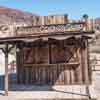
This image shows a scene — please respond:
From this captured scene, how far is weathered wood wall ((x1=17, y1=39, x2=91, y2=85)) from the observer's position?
14.1m

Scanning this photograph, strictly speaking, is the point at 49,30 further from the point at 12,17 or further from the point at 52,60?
the point at 12,17

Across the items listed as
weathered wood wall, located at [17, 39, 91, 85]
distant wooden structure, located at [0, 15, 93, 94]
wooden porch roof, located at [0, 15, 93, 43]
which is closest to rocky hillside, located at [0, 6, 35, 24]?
wooden porch roof, located at [0, 15, 93, 43]

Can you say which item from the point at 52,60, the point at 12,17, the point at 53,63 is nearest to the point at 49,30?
the point at 52,60

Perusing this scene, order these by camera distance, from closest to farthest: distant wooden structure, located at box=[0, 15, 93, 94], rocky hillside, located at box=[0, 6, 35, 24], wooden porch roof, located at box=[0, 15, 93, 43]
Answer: wooden porch roof, located at box=[0, 15, 93, 43], distant wooden structure, located at box=[0, 15, 93, 94], rocky hillside, located at box=[0, 6, 35, 24]

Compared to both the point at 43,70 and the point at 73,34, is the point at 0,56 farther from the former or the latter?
the point at 73,34

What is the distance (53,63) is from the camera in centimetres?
1456

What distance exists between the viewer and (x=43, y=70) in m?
14.7

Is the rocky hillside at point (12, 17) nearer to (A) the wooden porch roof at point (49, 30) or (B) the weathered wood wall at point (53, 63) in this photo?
(A) the wooden porch roof at point (49, 30)

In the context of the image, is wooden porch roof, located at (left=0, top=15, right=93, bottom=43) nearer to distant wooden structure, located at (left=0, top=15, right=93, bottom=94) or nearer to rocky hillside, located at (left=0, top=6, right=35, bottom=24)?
distant wooden structure, located at (left=0, top=15, right=93, bottom=94)

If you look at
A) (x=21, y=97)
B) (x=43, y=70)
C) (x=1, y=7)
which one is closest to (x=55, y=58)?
(x=43, y=70)

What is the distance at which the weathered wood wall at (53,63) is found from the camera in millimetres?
14109

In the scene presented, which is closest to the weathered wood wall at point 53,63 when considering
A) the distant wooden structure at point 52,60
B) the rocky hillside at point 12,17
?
the distant wooden structure at point 52,60

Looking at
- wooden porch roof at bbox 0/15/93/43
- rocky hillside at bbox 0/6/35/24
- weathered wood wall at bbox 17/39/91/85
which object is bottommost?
weathered wood wall at bbox 17/39/91/85

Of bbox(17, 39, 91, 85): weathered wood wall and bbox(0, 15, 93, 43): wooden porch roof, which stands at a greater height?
bbox(0, 15, 93, 43): wooden porch roof
